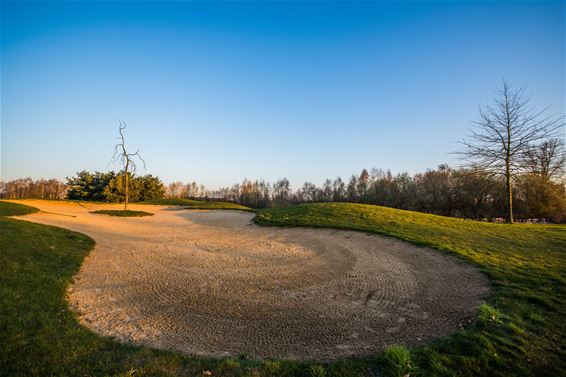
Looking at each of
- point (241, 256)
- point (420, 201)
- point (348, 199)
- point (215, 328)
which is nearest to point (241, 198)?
point (348, 199)

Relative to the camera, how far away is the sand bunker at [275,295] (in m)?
4.74

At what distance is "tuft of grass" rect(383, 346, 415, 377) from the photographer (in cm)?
354

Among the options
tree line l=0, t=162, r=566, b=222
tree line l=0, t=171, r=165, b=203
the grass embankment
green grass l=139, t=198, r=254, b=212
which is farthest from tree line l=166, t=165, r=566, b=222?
tree line l=0, t=171, r=165, b=203

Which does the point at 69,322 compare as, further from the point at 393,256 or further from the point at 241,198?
the point at 241,198

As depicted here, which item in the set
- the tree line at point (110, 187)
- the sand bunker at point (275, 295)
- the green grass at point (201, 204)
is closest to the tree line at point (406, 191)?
the tree line at point (110, 187)

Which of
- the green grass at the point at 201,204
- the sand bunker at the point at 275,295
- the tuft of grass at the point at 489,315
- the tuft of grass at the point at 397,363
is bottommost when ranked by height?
the sand bunker at the point at 275,295

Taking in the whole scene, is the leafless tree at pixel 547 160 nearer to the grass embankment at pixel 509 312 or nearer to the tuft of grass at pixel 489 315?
the grass embankment at pixel 509 312

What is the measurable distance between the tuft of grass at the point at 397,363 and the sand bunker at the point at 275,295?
1.59ft

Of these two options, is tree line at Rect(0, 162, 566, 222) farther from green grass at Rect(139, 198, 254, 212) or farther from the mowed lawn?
the mowed lawn

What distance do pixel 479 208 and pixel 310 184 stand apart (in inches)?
1899

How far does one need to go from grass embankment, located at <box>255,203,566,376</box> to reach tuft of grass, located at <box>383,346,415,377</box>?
0.30ft

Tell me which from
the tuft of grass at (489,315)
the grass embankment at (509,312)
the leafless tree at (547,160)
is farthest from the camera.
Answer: the leafless tree at (547,160)

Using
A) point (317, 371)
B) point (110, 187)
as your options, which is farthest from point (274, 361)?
point (110, 187)

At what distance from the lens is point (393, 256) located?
405 inches
